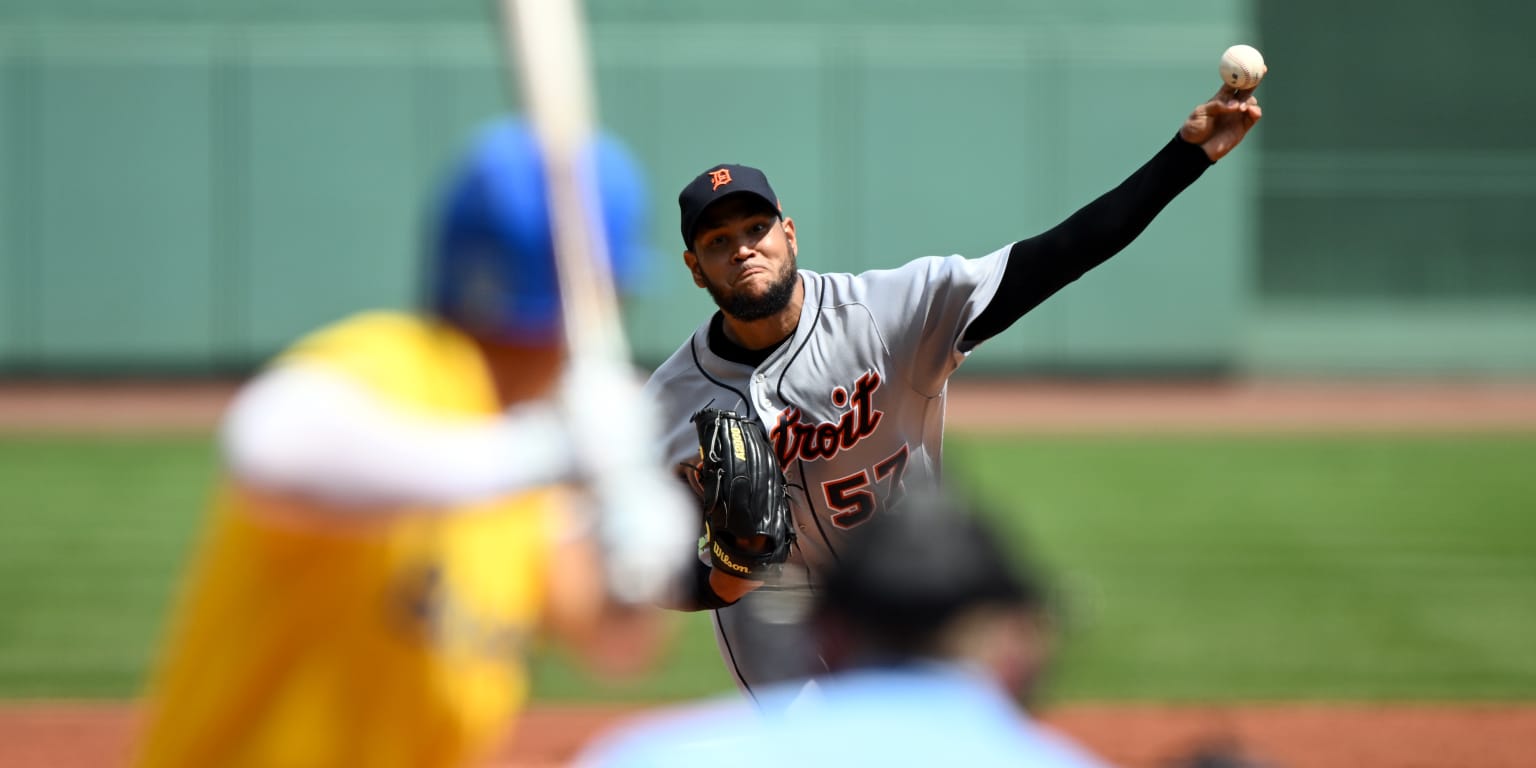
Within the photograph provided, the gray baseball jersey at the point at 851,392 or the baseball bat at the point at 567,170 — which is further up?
the baseball bat at the point at 567,170

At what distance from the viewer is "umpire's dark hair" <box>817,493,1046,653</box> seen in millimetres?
1750

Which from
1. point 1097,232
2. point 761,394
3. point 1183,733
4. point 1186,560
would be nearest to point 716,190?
point 761,394

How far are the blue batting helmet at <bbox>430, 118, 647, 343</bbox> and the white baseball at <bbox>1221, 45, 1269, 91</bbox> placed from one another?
2268 millimetres

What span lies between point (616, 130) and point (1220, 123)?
17.2 meters

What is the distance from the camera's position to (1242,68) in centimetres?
385

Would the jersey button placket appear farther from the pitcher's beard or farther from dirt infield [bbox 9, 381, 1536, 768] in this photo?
dirt infield [bbox 9, 381, 1536, 768]

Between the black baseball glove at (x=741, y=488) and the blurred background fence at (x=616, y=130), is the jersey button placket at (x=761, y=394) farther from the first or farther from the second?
the blurred background fence at (x=616, y=130)

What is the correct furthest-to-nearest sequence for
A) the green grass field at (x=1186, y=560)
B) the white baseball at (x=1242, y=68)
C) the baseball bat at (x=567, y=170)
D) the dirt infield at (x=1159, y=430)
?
the green grass field at (x=1186, y=560)
the dirt infield at (x=1159, y=430)
the white baseball at (x=1242, y=68)
the baseball bat at (x=567, y=170)

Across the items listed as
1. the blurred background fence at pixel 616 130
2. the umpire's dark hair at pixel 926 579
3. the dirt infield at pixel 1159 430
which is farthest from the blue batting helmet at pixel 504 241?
the blurred background fence at pixel 616 130

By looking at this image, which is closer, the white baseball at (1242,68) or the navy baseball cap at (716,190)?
the white baseball at (1242,68)

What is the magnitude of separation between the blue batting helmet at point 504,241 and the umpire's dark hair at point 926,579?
43cm

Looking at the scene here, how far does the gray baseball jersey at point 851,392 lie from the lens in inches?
174

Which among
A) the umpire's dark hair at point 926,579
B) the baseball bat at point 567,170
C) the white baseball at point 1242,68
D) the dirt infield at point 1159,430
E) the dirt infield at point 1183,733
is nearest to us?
the umpire's dark hair at point 926,579

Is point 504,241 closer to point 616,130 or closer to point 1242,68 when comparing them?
point 1242,68
